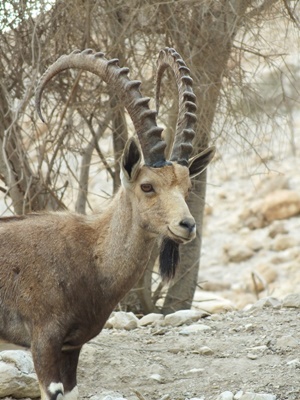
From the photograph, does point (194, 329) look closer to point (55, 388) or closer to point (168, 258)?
point (168, 258)

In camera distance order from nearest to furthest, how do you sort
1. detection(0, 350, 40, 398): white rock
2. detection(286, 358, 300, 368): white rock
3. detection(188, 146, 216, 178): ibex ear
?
detection(188, 146, 216, 178): ibex ear
detection(0, 350, 40, 398): white rock
detection(286, 358, 300, 368): white rock

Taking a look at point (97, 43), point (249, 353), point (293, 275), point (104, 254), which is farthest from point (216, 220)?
point (104, 254)

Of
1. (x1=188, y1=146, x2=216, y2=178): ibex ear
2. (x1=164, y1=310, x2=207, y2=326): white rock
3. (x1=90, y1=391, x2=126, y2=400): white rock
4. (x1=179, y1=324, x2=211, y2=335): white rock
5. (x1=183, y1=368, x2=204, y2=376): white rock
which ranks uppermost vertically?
(x1=188, y1=146, x2=216, y2=178): ibex ear

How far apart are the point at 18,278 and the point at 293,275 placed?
1311 centimetres

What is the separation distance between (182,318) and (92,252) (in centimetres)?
283

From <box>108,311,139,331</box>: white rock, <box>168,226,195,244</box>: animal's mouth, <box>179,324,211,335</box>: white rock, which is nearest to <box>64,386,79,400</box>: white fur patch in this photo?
<box>168,226,195,244</box>: animal's mouth

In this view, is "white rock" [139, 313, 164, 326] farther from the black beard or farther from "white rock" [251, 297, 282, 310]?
the black beard

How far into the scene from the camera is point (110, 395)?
6992 millimetres

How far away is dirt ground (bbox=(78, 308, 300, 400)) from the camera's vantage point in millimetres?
6965

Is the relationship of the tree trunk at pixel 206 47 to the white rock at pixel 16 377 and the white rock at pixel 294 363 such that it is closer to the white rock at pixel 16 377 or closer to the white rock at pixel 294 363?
the white rock at pixel 294 363

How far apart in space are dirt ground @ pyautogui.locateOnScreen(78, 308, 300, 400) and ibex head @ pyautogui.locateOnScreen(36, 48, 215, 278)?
109cm

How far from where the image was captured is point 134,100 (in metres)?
6.39

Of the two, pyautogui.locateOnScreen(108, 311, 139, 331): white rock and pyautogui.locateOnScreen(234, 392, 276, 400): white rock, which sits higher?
pyautogui.locateOnScreen(108, 311, 139, 331): white rock

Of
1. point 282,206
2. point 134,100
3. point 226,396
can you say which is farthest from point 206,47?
point 282,206
